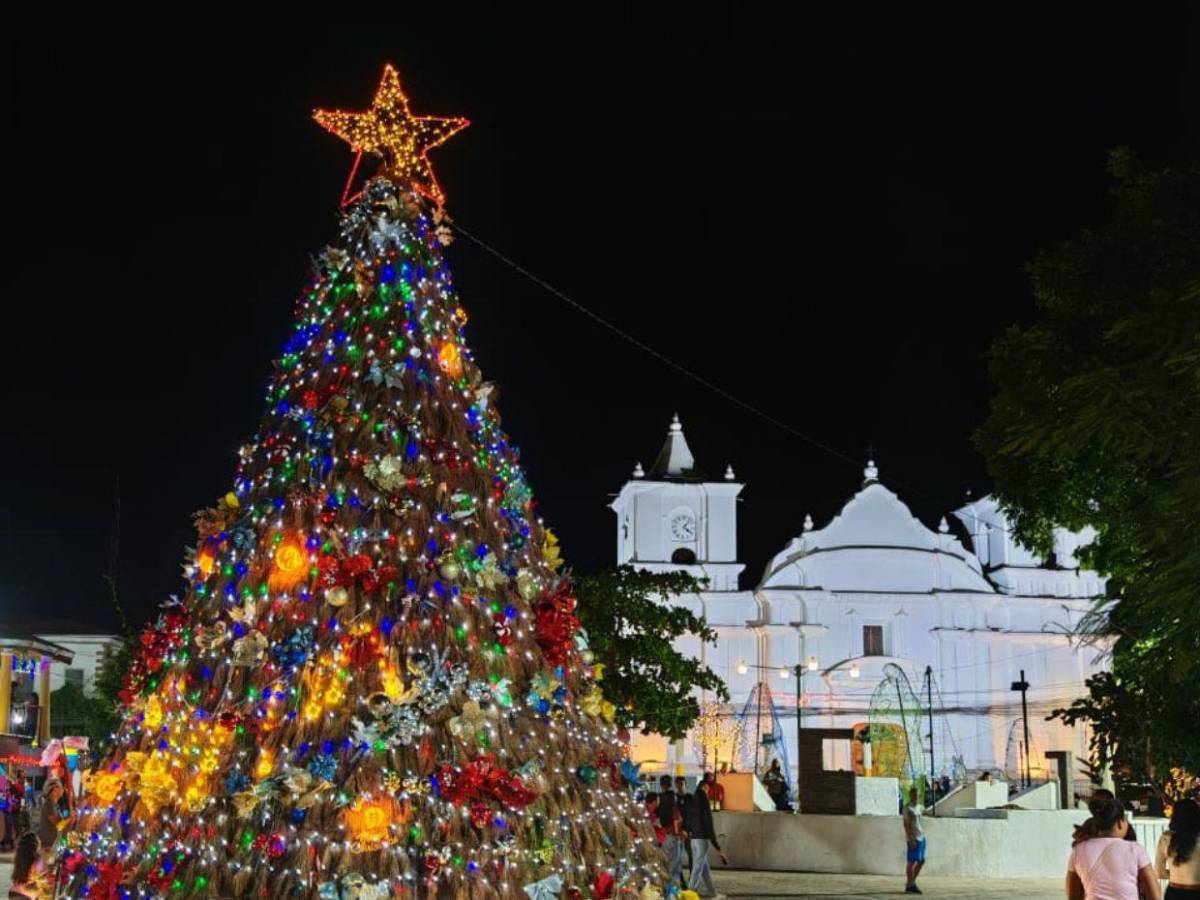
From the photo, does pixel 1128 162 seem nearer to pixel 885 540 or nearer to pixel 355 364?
pixel 355 364

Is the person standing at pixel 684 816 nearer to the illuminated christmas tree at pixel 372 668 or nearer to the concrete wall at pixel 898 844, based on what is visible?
the concrete wall at pixel 898 844

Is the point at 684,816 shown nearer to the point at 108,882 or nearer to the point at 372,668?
the point at 372,668

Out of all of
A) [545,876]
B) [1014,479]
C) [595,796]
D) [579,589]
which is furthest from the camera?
[579,589]

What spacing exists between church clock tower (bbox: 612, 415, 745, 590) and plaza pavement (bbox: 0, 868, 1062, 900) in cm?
3779

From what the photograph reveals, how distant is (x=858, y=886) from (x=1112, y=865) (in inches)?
428

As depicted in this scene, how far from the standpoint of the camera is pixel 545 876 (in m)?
7.81

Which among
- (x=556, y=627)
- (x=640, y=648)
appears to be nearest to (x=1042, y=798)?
(x=640, y=648)

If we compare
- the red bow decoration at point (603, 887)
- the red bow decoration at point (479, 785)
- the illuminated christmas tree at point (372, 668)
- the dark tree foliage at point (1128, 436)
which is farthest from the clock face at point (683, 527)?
the red bow decoration at point (479, 785)

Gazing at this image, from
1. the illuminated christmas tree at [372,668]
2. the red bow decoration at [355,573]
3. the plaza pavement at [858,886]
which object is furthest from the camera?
the plaza pavement at [858,886]

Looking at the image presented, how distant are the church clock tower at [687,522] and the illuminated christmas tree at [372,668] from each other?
48627mm

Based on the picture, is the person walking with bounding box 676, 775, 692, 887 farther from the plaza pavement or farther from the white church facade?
the white church facade

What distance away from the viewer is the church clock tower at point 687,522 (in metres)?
57.5

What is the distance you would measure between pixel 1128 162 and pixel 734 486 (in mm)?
45780

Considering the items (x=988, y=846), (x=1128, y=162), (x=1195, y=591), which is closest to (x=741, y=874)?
(x=988, y=846)
